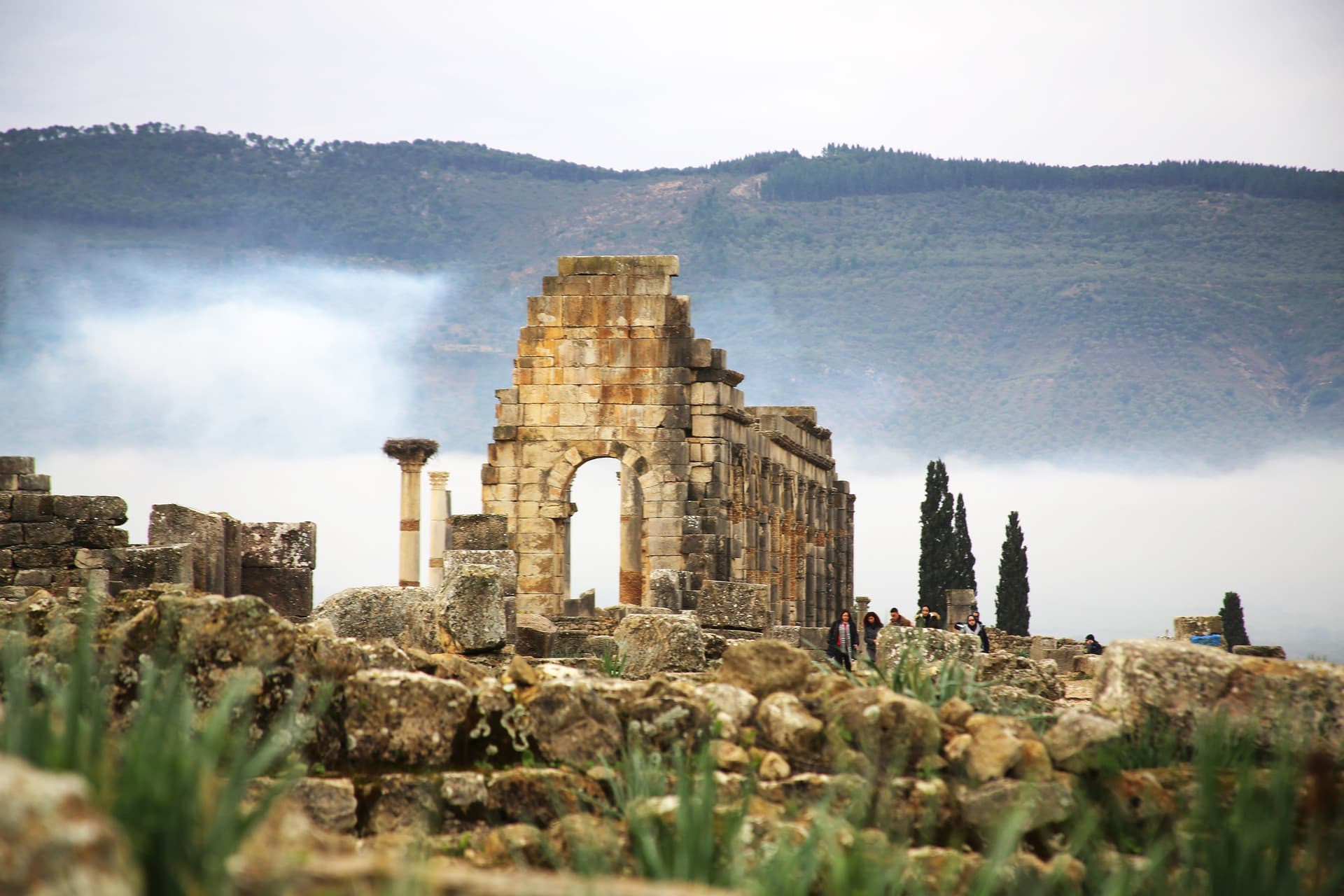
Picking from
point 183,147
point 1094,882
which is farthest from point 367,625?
point 183,147

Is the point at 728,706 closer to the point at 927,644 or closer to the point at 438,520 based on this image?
the point at 927,644

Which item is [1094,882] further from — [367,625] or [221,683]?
[367,625]

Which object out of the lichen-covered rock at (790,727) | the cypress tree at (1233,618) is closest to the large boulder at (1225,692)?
the lichen-covered rock at (790,727)

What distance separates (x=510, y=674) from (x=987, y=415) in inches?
6446

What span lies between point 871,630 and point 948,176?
167204 mm

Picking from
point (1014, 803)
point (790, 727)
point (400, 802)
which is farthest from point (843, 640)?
point (1014, 803)

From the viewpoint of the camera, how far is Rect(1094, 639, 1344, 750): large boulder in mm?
8922

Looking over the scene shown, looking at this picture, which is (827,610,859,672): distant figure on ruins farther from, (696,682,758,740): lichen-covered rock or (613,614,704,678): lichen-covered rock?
(696,682,758,740): lichen-covered rock

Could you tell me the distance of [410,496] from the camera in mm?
39844

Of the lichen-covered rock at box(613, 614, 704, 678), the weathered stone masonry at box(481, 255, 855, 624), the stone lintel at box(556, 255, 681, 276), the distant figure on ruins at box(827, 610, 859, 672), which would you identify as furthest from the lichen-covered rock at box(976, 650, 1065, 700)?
the stone lintel at box(556, 255, 681, 276)

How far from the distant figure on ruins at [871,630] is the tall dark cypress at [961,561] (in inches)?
1407

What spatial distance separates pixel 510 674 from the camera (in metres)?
9.76

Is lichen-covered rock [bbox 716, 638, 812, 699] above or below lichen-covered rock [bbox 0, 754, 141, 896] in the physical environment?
above

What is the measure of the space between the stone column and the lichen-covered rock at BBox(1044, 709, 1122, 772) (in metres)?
32.3
